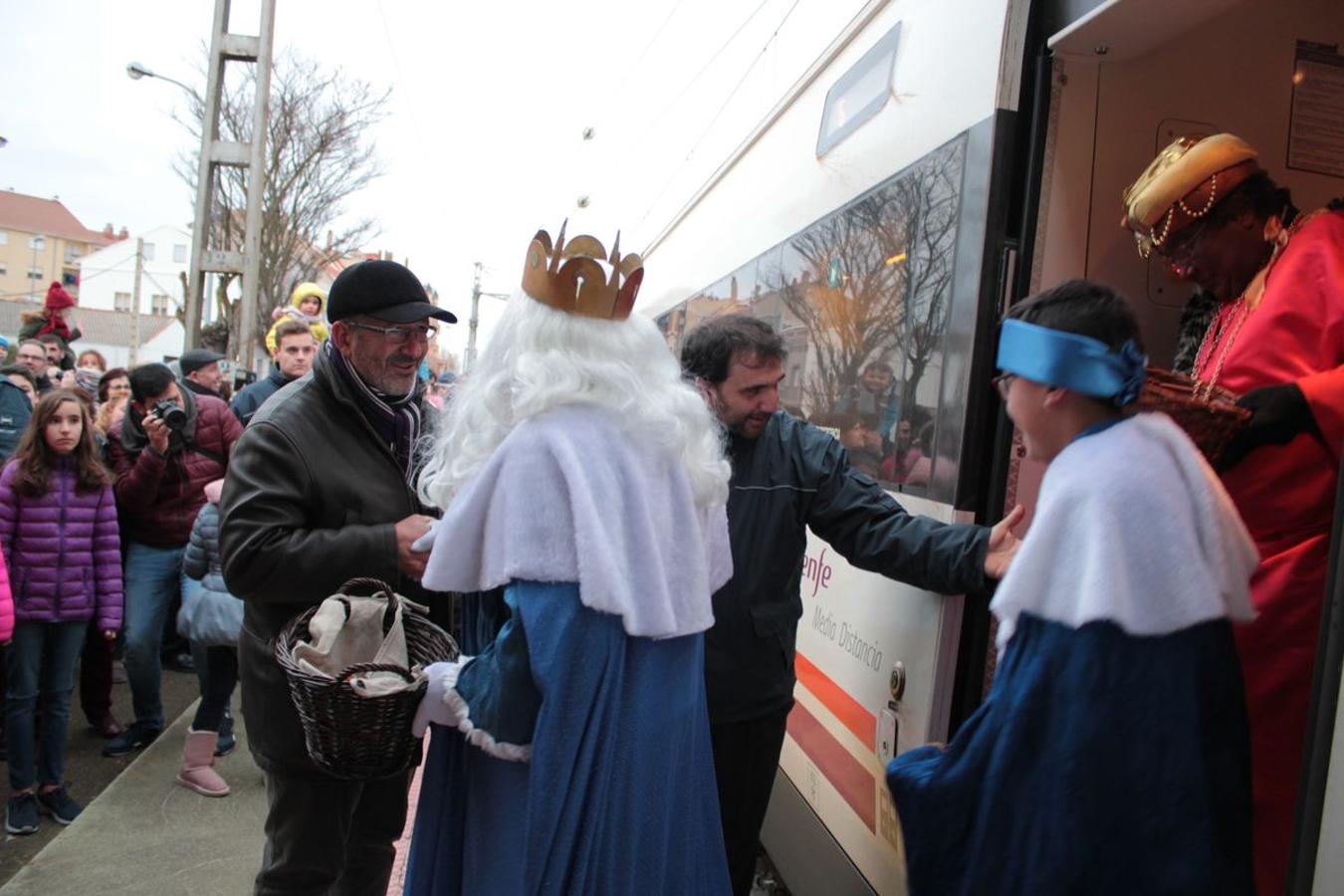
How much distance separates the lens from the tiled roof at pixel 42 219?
77812mm

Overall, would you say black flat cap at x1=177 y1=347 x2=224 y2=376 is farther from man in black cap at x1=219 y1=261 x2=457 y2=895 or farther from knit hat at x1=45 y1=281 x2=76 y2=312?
man in black cap at x1=219 y1=261 x2=457 y2=895

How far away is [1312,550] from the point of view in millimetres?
1968

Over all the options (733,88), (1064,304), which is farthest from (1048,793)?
(733,88)

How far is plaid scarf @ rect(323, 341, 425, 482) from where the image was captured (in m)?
2.54

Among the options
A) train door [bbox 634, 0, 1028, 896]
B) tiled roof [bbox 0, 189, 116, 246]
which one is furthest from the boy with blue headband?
tiled roof [bbox 0, 189, 116, 246]

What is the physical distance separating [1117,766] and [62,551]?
426cm

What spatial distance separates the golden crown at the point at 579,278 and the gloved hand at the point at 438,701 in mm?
751

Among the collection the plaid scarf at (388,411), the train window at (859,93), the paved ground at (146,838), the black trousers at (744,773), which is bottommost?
the paved ground at (146,838)

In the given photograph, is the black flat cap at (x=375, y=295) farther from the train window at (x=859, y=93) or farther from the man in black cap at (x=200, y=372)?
the man in black cap at (x=200, y=372)

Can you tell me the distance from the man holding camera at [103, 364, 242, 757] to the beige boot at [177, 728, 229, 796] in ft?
2.20

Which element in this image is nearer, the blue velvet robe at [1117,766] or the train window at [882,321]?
the blue velvet robe at [1117,766]

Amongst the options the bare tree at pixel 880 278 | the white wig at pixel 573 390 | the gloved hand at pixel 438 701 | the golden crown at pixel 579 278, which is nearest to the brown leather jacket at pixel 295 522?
the white wig at pixel 573 390

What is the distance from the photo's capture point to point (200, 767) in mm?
4387

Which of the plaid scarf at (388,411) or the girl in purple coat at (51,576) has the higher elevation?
the plaid scarf at (388,411)
